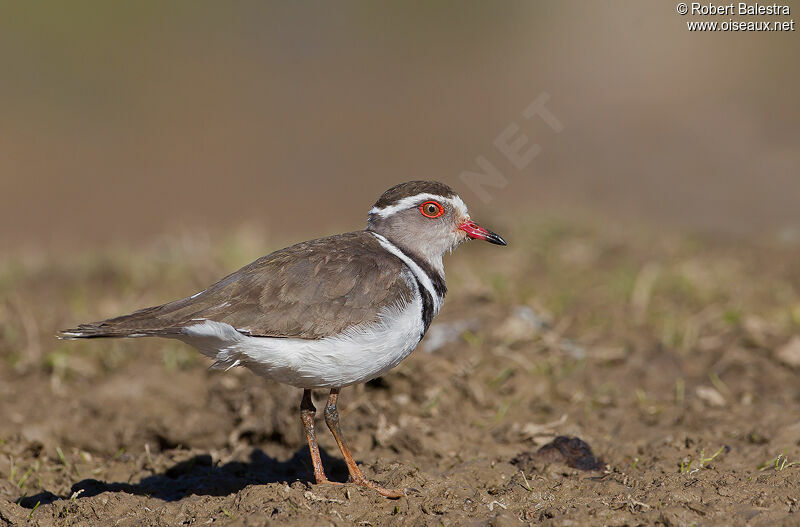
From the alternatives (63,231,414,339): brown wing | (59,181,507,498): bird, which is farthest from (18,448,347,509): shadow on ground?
(63,231,414,339): brown wing

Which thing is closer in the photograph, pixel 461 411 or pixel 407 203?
pixel 407 203

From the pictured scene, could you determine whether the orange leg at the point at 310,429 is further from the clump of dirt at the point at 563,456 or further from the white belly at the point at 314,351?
the clump of dirt at the point at 563,456

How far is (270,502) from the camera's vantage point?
15.4ft

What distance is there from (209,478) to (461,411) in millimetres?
1993

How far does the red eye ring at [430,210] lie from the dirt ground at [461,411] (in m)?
1.46

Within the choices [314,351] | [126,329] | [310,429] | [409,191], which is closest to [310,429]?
[310,429]

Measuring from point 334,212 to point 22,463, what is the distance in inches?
428

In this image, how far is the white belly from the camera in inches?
197

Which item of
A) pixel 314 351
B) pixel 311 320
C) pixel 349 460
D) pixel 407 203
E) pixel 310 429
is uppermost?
pixel 407 203

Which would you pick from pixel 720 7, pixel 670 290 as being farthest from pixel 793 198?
pixel 670 290

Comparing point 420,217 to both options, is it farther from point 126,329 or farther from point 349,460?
point 126,329

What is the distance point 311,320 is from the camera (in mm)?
5129

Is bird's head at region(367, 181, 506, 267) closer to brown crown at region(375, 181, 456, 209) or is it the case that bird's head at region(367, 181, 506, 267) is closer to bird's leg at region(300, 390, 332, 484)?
brown crown at region(375, 181, 456, 209)

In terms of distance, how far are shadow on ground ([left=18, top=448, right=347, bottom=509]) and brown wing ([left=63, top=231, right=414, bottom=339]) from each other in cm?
122
